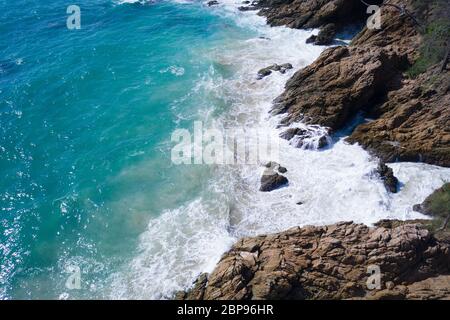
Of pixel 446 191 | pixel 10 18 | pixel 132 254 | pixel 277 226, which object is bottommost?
pixel 132 254

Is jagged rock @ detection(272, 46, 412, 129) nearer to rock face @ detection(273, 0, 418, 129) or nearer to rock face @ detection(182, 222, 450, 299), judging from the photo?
rock face @ detection(273, 0, 418, 129)

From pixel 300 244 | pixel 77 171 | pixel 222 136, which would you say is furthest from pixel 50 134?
pixel 300 244

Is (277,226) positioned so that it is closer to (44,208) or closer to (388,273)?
(388,273)

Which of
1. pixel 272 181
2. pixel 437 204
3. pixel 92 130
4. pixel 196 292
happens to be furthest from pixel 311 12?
pixel 196 292

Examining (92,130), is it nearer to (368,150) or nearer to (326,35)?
(368,150)

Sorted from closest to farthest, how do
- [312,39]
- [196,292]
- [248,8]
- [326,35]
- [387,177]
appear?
[196,292], [387,177], [326,35], [312,39], [248,8]

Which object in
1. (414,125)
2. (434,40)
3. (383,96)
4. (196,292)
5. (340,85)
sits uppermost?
(434,40)
